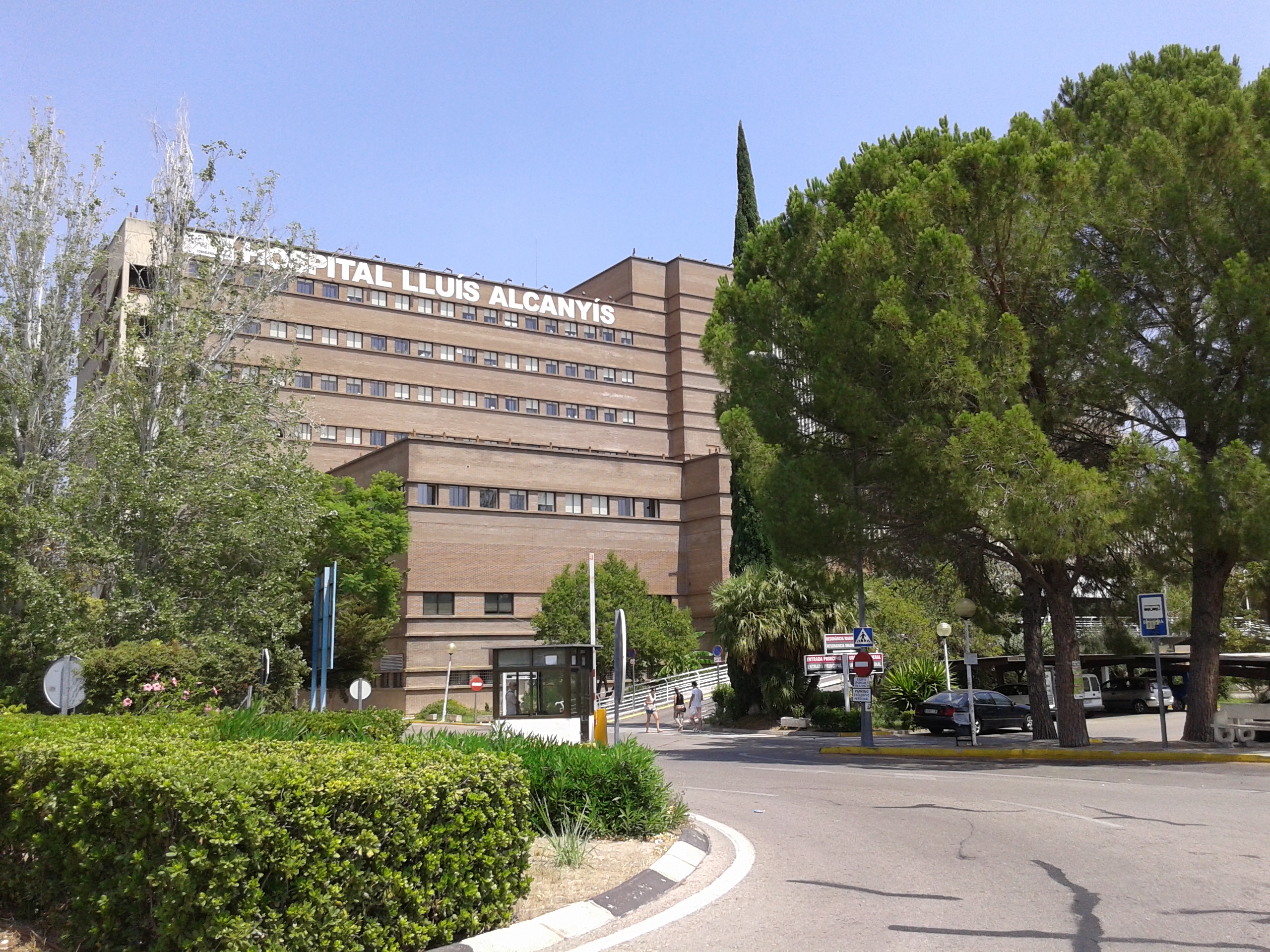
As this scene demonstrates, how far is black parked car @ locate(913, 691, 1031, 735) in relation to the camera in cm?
3005

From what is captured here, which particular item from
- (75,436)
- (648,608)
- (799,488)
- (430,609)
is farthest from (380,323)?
(799,488)

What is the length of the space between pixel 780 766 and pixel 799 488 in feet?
19.2

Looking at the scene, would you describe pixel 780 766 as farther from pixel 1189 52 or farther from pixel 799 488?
pixel 1189 52

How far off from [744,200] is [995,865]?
40093 millimetres

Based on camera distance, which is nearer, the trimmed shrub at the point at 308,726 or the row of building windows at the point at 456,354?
the trimmed shrub at the point at 308,726

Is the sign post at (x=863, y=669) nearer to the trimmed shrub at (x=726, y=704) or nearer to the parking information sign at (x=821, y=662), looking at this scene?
the parking information sign at (x=821, y=662)

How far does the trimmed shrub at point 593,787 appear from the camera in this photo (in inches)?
366

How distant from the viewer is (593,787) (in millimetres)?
9461

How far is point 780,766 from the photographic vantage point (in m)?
20.8

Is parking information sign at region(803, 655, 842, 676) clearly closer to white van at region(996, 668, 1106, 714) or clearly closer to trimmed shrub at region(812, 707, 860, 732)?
trimmed shrub at region(812, 707, 860, 732)

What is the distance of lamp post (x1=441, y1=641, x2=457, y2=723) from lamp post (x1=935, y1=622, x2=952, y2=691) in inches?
770

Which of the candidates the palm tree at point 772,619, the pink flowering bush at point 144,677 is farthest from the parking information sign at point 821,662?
the pink flowering bush at point 144,677

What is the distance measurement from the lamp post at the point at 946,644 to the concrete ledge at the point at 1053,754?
3.93m

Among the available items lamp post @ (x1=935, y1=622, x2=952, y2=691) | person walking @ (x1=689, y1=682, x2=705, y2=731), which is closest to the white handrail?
person walking @ (x1=689, y1=682, x2=705, y2=731)
